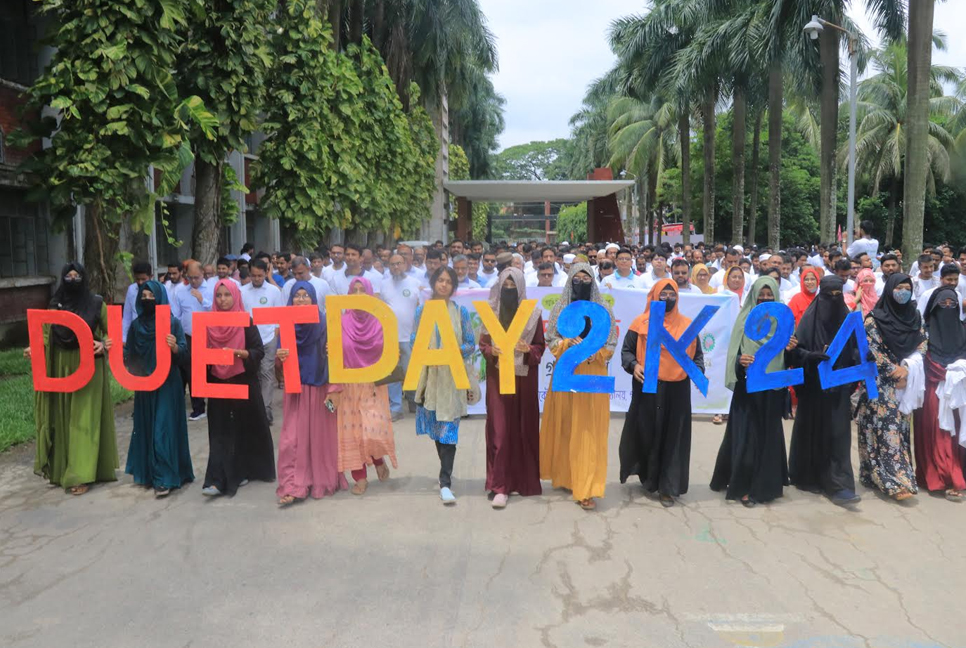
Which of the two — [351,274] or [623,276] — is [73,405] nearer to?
[351,274]

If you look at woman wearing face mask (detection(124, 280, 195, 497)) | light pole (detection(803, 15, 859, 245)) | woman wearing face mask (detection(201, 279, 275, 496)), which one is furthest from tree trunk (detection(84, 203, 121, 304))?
light pole (detection(803, 15, 859, 245))

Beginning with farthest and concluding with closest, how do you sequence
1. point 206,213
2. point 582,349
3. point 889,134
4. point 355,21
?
point 889,134
point 355,21
point 206,213
point 582,349

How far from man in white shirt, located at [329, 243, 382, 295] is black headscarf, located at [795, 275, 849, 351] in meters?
5.19

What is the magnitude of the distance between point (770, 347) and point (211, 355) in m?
4.25

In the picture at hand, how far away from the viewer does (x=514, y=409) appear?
6301mm

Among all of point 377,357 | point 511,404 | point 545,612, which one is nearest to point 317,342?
point 377,357

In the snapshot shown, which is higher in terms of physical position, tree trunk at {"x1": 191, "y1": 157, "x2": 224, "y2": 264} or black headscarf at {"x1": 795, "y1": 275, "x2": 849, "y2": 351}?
tree trunk at {"x1": 191, "y1": 157, "x2": 224, "y2": 264}

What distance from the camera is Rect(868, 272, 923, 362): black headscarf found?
21.4 feet

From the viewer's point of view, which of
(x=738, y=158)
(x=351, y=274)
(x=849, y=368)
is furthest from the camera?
(x=738, y=158)

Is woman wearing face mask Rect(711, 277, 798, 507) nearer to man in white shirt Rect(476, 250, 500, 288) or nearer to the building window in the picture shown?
man in white shirt Rect(476, 250, 500, 288)

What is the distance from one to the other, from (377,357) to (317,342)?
48cm

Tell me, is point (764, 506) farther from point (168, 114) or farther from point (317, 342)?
point (168, 114)

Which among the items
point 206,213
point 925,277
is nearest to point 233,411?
point 206,213

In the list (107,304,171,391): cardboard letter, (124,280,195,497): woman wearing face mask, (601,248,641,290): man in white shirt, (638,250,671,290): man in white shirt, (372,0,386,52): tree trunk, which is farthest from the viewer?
(372,0,386,52): tree trunk
